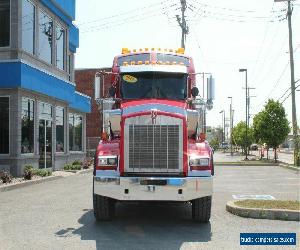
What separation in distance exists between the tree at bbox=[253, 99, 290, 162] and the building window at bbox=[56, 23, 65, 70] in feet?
70.3

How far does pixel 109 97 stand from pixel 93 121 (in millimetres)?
38686

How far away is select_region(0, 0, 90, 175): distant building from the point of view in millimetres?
19609

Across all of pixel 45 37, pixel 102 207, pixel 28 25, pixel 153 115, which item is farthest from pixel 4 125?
pixel 153 115

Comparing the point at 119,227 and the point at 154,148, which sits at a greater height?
the point at 154,148

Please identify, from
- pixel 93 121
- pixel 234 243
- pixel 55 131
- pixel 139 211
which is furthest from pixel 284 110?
pixel 234 243

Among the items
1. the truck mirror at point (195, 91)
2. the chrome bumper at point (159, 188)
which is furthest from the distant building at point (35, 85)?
the chrome bumper at point (159, 188)

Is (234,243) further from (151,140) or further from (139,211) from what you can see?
(139,211)

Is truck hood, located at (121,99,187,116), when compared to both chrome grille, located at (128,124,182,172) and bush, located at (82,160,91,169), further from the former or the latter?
bush, located at (82,160,91,169)

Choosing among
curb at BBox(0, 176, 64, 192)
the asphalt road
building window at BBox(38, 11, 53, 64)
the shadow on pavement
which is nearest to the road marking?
the asphalt road

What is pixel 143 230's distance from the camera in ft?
29.4

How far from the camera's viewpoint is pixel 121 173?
898 cm

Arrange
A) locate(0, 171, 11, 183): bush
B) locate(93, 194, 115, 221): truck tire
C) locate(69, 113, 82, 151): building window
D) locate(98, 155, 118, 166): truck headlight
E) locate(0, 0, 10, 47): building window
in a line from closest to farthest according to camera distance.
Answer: locate(98, 155, 118, 166): truck headlight → locate(93, 194, 115, 221): truck tire → locate(0, 171, 11, 183): bush → locate(0, 0, 10, 47): building window → locate(69, 113, 82, 151): building window

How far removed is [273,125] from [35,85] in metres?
26.4

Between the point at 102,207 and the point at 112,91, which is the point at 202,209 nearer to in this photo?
the point at 102,207
